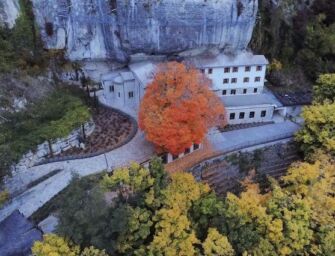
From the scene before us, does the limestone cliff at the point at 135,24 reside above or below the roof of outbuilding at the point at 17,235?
above

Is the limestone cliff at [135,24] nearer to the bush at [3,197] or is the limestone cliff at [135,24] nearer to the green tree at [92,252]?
the bush at [3,197]

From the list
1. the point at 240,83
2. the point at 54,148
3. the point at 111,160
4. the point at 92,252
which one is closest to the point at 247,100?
the point at 240,83

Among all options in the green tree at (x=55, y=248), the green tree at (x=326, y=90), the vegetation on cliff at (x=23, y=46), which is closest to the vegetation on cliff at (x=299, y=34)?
the green tree at (x=326, y=90)

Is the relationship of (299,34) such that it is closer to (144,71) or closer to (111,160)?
(144,71)

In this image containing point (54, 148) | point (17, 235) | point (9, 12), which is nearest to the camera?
point (17, 235)

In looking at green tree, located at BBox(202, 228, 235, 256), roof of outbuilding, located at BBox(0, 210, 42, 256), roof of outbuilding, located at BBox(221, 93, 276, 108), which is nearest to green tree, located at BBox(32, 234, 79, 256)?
roof of outbuilding, located at BBox(0, 210, 42, 256)
